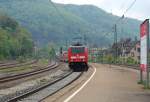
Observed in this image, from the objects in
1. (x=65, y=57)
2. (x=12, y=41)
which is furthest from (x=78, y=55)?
(x=12, y=41)

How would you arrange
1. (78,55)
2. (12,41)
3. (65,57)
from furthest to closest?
(12,41)
(65,57)
(78,55)

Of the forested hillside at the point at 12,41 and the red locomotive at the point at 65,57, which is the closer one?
the red locomotive at the point at 65,57

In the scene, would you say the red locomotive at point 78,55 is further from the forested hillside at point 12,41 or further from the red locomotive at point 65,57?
the forested hillside at point 12,41

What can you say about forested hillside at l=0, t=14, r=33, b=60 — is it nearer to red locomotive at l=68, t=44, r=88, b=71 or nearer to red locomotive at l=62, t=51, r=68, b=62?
red locomotive at l=62, t=51, r=68, b=62

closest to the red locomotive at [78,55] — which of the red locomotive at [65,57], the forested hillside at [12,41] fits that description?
the red locomotive at [65,57]

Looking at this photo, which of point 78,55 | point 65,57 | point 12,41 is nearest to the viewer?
point 78,55

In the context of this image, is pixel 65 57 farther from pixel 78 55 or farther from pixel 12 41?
pixel 12 41

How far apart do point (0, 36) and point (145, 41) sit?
111410 millimetres

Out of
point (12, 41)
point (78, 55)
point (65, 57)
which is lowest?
point (78, 55)

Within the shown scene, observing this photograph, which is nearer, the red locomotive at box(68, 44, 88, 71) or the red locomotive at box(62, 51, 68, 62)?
the red locomotive at box(68, 44, 88, 71)

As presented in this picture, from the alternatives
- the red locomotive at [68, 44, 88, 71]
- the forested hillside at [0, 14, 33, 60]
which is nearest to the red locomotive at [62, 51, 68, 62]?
the forested hillside at [0, 14, 33, 60]

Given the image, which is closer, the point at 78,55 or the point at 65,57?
the point at 78,55

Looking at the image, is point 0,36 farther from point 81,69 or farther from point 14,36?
point 81,69

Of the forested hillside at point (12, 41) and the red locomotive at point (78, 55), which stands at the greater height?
the forested hillside at point (12, 41)
